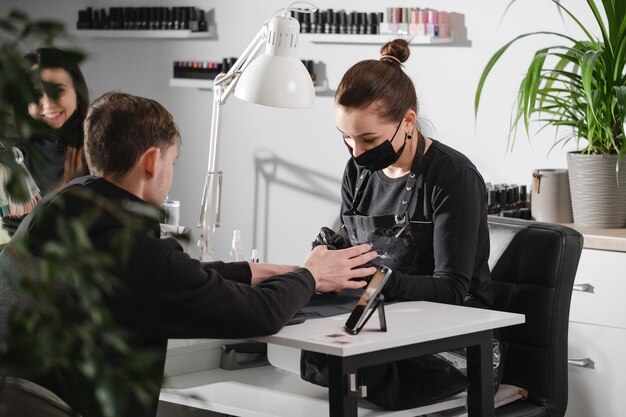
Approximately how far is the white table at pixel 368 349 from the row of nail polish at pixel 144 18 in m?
3.26

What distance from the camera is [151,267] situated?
1.71 metres

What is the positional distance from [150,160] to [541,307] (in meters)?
1.12

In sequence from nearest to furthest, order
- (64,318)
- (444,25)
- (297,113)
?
(64,318) < (444,25) < (297,113)

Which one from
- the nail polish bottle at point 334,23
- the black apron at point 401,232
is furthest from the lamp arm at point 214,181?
the nail polish bottle at point 334,23

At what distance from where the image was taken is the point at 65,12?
614 cm

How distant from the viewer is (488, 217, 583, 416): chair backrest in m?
2.49

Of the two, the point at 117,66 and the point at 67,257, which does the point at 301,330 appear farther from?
the point at 117,66

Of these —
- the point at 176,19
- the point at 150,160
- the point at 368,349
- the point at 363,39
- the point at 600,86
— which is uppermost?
the point at 176,19

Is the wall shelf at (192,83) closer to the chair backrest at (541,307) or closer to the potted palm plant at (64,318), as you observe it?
the chair backrest at (541,307)

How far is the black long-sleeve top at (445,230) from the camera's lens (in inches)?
91.2

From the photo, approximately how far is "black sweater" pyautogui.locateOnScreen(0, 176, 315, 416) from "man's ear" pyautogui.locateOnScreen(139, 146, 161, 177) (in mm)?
70

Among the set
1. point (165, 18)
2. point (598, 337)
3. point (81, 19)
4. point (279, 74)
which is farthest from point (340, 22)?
point (279, 74)

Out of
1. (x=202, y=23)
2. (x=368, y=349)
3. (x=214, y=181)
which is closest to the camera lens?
(x=368, y=349)

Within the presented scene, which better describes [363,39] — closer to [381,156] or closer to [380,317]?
[381,156]
